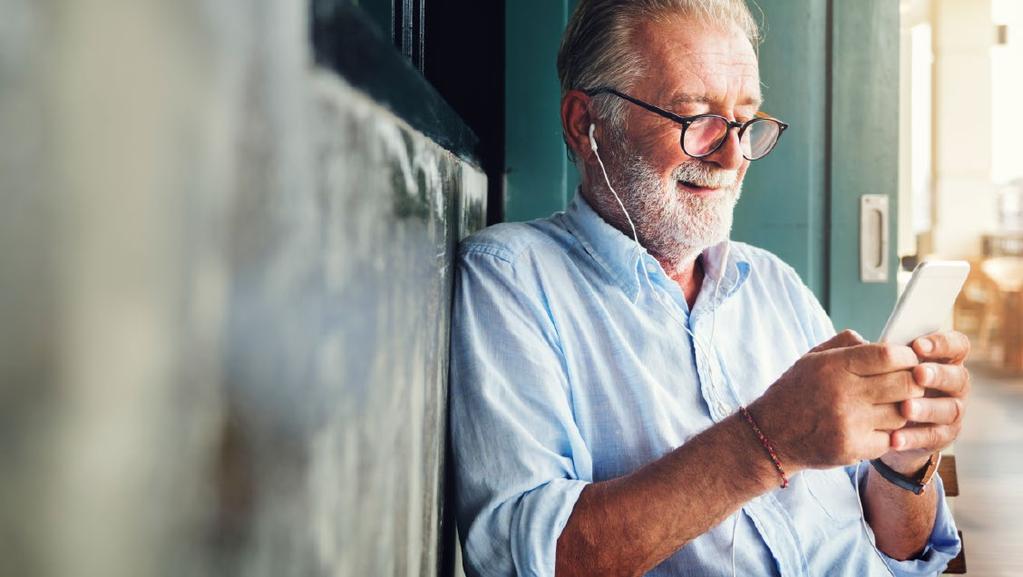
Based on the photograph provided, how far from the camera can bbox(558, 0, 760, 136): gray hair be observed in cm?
146

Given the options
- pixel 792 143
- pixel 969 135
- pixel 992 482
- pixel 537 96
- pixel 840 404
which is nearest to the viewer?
pixel 840 404

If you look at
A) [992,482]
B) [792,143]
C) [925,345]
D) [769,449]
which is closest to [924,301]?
[925,345]

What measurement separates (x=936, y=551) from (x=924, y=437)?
41 centimetres

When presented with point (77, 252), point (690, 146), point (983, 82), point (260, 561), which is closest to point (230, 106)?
point (77, 252)

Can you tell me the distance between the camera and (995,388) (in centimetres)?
706

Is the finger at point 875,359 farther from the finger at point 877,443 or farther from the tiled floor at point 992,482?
the tiled floor at point 992,482

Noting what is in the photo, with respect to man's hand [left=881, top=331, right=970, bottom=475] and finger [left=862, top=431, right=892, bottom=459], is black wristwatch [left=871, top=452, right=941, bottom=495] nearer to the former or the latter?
man's hand [left=881, top=331, right=970, bottom=475]

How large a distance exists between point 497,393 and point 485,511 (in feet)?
0.53

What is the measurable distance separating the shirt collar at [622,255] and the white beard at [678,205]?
0.15 feet

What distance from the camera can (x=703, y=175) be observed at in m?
1.48

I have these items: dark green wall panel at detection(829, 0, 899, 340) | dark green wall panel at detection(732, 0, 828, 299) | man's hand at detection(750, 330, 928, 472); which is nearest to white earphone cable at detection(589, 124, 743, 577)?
man's hand at detection(750, 330, 928, 472)

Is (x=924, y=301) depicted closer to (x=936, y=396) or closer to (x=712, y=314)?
(x=936, y=396)

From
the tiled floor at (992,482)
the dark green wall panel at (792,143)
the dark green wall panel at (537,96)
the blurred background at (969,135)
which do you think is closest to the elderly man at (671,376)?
the dark green wall panel at (537,96)

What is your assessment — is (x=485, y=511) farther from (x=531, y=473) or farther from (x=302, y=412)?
(x=302, y=412)
